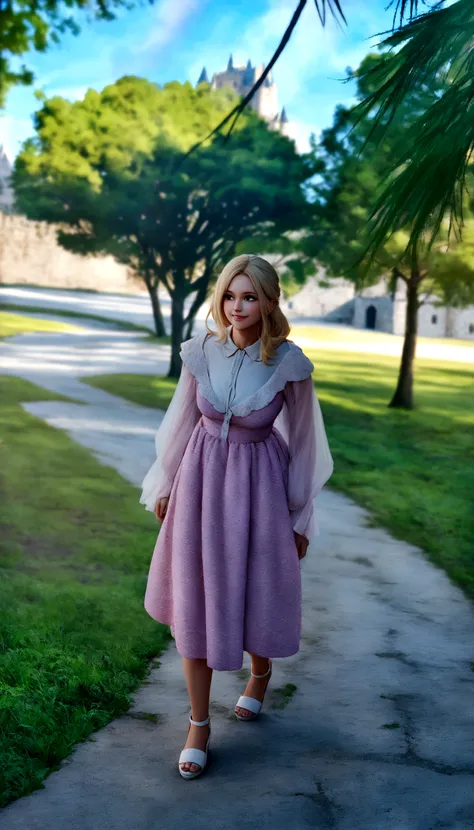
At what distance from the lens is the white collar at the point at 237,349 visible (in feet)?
5.14

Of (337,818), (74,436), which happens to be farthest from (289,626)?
(74,436)

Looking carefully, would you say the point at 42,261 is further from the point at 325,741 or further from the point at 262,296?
the point at 325,741

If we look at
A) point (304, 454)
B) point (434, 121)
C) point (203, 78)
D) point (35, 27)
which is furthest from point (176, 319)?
point (304, 454)

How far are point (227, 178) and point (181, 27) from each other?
86 cm

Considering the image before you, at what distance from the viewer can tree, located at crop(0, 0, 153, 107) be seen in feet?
12.0

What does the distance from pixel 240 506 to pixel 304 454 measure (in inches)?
6.9

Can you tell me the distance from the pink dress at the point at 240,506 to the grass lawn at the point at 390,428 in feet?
8.15

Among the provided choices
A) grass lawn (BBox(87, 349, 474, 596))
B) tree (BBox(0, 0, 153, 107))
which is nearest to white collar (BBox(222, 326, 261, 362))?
grass lawn (BBox(87, 349, 474, 596))

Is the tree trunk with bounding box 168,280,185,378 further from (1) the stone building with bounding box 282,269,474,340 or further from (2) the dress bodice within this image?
(2) the dress bodice

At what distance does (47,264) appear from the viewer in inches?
174

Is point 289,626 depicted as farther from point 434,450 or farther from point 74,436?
point 434,450

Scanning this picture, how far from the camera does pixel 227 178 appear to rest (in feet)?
15.1

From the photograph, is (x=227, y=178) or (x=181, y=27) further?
(x=227, y=178)

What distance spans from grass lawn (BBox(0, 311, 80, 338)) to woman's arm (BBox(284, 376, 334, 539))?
2.97 meters
